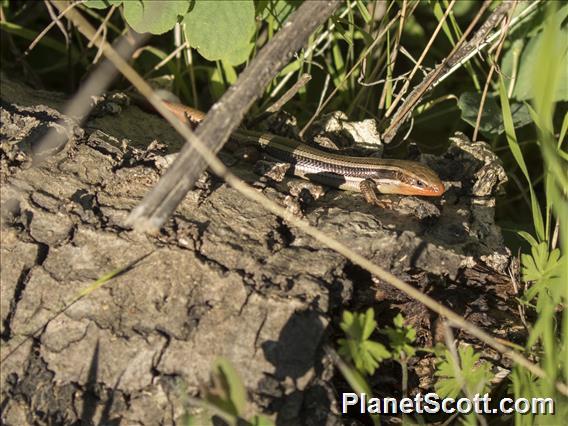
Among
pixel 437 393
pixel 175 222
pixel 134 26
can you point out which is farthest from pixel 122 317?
pixel 134 26

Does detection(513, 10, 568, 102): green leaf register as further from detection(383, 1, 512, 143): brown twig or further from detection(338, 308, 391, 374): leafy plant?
detection(338, 308, 391, 374): leafy plant

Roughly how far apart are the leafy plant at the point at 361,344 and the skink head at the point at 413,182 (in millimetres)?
1041

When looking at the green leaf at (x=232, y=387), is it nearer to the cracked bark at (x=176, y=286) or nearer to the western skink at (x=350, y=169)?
the cracked bark at (x=176, y=286)

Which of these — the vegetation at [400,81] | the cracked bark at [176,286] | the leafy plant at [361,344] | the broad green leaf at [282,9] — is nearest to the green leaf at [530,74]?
the vegetation at [400,81]

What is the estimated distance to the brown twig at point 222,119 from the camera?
2369 mm

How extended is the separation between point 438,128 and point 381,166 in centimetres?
88

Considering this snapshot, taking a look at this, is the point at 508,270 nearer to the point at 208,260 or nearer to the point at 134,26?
the point at 208,260

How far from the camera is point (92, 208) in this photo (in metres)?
2.68

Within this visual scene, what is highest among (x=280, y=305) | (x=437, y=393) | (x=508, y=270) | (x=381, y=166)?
(x=381, y=166)

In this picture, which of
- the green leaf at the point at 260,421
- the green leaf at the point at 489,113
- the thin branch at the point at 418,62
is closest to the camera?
the green leaf at the point at 260,421

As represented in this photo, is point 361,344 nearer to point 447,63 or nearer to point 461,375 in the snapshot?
point 461,375

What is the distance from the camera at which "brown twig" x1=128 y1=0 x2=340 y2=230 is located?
2.37 m

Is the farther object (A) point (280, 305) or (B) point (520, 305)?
(B) point (520, 305)

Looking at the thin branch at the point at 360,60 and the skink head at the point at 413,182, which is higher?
the thin branch at the point at 360,60
